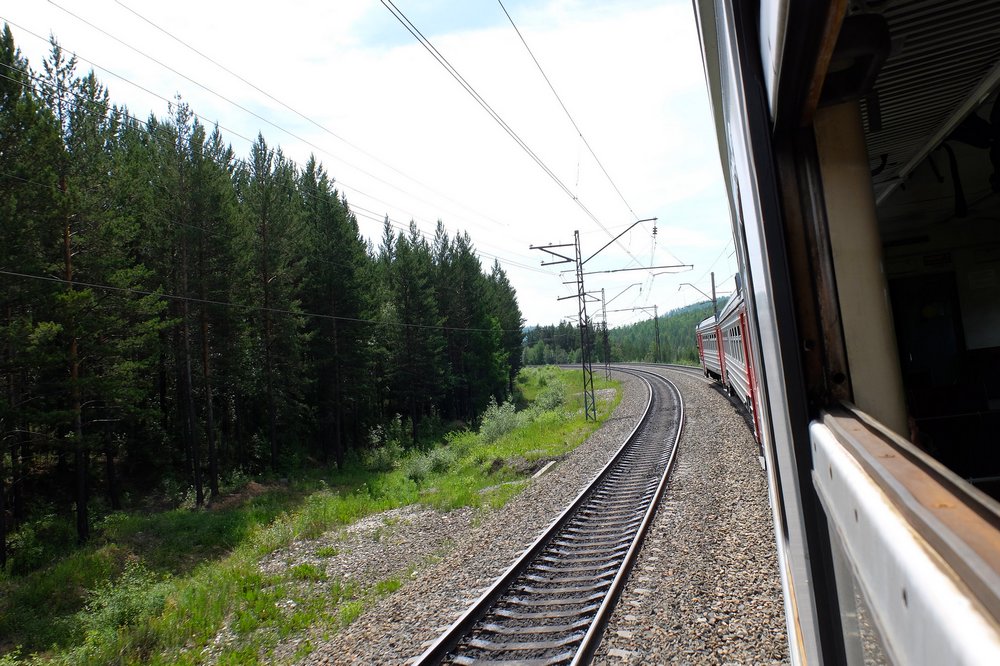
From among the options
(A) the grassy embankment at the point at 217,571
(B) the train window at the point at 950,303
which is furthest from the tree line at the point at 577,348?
(B) the train window at the point at 950,303

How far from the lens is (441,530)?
11.3m

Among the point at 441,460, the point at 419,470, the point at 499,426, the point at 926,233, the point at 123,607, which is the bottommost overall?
the point at 123,607

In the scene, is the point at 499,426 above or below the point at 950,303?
below

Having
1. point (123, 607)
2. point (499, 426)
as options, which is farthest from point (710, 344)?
point (123, 607)

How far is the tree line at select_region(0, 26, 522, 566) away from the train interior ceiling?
55.7 ft

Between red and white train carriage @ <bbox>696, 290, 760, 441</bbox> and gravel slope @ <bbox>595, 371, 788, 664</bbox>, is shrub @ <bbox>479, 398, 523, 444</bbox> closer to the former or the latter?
red and white train carriage @ <bbox>696, 290, 760, 441</bbox>

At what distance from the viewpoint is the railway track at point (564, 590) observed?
5465 mm

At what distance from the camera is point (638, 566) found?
23.6ft

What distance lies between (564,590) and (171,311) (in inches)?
927

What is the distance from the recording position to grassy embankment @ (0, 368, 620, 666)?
8547mm

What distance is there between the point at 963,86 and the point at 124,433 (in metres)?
29.7

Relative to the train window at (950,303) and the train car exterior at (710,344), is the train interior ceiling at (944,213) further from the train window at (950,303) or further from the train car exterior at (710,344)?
the train car exterior at (710,344)

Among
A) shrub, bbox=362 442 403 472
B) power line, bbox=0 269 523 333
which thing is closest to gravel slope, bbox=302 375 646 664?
power line, bbox=0 269 523 333

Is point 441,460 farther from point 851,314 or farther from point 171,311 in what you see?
point 851,314
